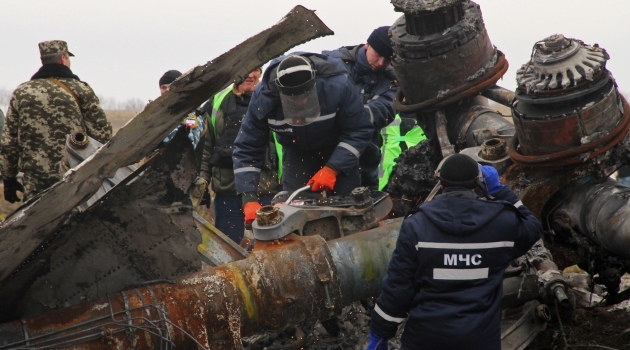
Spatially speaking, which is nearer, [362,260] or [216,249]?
[362,260]

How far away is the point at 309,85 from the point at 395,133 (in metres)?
2.98

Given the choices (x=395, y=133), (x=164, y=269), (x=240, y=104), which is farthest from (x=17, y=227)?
(x=395, y=133)

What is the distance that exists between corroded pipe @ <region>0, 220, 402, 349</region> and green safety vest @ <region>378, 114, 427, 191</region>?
3245 mm

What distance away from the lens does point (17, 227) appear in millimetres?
3213

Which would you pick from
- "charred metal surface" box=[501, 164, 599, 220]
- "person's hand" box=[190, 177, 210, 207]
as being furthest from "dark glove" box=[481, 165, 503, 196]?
"person's hand" box=[190, 177, 210, 207]

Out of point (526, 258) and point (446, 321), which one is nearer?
point (446, 321)

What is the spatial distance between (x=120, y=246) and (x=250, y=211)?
1.62 metres

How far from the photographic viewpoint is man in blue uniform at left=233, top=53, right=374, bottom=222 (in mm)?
5312

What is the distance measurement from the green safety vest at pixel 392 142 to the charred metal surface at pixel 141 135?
13.7 feet

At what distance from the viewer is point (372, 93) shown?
6773 mm

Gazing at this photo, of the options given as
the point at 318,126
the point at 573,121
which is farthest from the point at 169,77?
the point at 573,121

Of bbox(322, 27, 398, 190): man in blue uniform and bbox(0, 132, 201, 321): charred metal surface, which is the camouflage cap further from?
bbox(0, 132, 201, 321): charred metal surface

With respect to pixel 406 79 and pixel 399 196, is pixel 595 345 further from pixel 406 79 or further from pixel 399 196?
pixel 406 79

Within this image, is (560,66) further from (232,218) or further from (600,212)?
(232,218)
